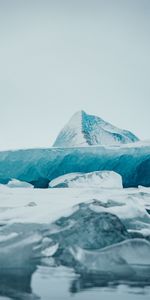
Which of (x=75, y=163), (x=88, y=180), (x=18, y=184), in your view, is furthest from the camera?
(x=75, y=163)

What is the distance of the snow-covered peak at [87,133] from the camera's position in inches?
244

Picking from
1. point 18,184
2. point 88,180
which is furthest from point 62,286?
point 18,184

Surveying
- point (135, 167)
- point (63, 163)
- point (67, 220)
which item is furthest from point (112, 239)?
point (63, 163)

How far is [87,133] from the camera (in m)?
6.24

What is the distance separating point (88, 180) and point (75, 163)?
0.50 metres

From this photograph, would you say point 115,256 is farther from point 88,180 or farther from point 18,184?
point 18,184

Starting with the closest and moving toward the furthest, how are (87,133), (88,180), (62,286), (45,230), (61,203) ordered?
(62,286) → (45,230) → (61,203) → (88,180) → (87,133)

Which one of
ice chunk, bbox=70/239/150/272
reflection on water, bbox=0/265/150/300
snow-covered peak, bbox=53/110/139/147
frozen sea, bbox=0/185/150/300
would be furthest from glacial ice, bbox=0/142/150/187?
reflection on water, bbox=0/265/150/300

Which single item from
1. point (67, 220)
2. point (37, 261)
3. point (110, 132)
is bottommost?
point (37, 261)

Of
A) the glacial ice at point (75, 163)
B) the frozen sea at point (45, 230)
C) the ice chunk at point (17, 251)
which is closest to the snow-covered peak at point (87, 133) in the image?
the glacial ice at point (75, 163)

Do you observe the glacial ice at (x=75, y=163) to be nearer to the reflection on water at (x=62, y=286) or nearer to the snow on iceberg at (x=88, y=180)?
the snow on iceberg at (x=88, y=180)

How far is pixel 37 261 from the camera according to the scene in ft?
10.5

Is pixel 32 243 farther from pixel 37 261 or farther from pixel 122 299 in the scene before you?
pixel 122 299

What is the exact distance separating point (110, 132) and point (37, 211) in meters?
2.92
